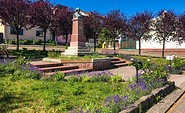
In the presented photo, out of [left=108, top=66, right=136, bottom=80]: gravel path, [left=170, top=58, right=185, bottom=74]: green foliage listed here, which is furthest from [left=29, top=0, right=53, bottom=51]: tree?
[left=170, top=58, right=185, bottom=74]: green foliage

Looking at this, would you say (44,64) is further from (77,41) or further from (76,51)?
(77,41)

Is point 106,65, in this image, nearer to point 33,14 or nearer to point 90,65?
point 90,65

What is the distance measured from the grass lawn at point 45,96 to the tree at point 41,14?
51.8 feet

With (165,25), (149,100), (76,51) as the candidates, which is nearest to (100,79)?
(149,100)

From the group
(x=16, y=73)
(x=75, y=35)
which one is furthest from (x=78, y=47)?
(x=16, y=73)

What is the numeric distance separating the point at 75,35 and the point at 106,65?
3304mm

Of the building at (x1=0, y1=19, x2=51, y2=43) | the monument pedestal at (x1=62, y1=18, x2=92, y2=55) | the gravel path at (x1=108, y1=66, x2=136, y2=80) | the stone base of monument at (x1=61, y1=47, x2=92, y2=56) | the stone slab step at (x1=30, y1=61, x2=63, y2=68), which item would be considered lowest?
the gravel path at (x1=108, y1=66, x2=136, y2=80)

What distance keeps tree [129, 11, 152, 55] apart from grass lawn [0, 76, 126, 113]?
20542 millimetres

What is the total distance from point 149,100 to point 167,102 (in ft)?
2.96

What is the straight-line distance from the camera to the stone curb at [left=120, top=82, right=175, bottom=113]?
5.83 meters

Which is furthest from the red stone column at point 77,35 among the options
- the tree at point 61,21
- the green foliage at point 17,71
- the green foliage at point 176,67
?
the green foliage at point 17,71

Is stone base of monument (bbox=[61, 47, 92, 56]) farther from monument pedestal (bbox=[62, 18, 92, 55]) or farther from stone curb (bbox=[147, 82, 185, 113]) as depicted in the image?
stone curb (bbox=[147, 82, 185, 113])

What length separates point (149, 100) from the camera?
6.96 m

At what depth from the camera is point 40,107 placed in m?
5.82
